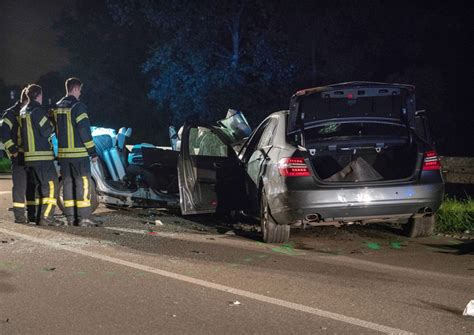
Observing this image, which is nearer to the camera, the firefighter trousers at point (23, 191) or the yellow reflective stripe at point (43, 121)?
the yellow reflective stripe at point (43, 121)

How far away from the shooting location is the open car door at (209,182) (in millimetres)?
10000

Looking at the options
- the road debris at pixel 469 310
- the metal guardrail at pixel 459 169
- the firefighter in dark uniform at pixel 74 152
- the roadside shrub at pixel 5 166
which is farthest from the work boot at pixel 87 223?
the roadside shrub at pixel 5 166

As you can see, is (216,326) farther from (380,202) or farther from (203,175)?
(203,175)

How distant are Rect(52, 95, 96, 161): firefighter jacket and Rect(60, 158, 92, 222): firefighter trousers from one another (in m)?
0.11

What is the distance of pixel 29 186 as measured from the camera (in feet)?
35.6

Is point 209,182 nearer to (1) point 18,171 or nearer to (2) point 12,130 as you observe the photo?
(1) point 18,171

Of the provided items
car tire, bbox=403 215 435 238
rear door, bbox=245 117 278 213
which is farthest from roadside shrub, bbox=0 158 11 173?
car tire, bbox=403 215 435 238

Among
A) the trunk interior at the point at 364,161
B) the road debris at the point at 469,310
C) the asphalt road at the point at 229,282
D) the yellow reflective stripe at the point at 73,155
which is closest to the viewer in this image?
the asphalt road at the point at 229,282

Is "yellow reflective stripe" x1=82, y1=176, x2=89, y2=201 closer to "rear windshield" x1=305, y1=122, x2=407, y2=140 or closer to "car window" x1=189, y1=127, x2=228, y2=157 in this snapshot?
"car window" x1=189, y1=127, x2=228, y2=157

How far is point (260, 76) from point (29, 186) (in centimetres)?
2160

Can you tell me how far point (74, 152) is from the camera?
10320 mm

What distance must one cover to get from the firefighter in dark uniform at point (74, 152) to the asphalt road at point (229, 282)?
389 millimetres

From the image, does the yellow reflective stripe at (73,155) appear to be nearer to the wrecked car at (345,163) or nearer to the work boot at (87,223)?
the work boot at (87,223)

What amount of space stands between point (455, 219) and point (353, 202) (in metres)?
2.08
